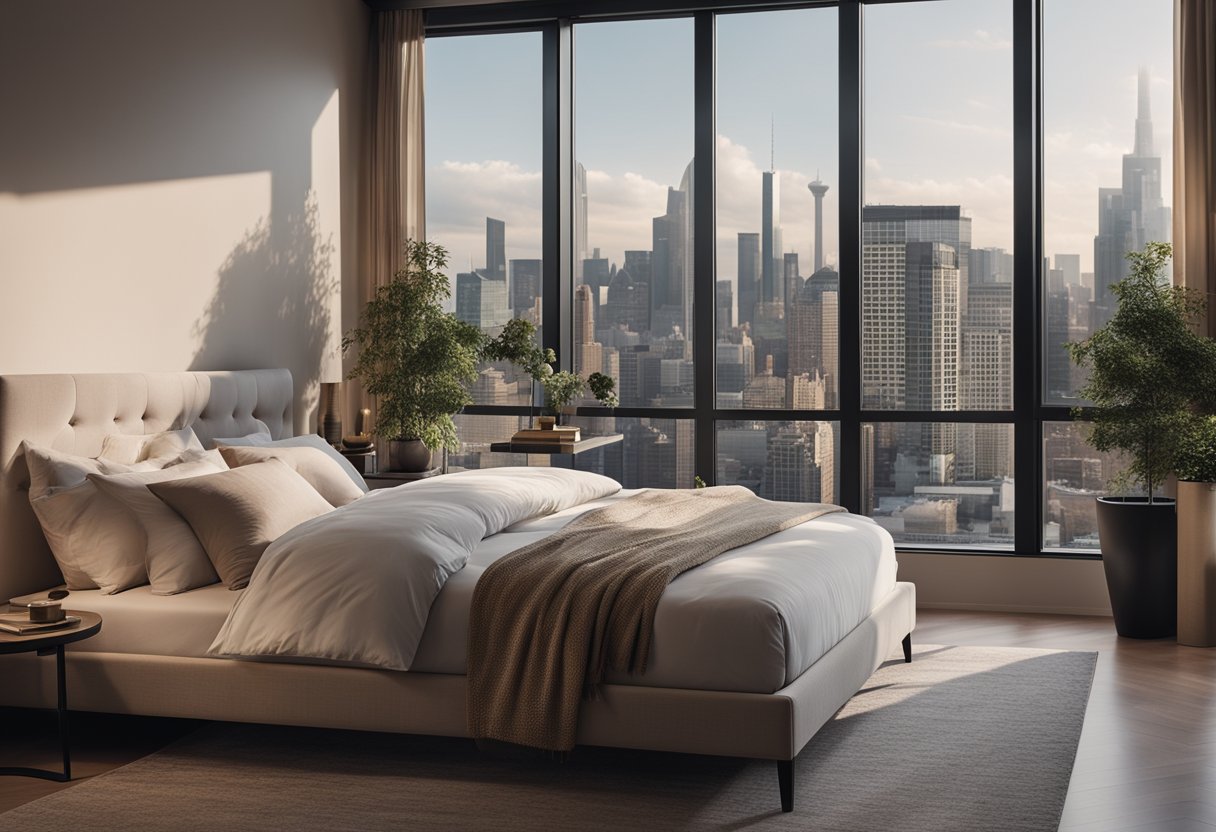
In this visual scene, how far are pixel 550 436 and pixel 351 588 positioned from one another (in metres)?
2.51

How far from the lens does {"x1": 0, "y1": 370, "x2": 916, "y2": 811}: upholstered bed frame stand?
348 cm

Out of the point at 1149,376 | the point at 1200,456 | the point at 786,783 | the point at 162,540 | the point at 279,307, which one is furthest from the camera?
the point at 279,307

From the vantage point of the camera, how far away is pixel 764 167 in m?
6.82

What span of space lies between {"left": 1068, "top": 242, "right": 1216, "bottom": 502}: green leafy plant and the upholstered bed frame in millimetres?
1601

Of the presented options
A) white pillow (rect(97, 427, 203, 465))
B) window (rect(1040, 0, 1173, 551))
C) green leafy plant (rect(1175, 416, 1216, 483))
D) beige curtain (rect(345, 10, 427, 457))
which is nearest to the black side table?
white pillow (rect(97, 427, 203, 465))

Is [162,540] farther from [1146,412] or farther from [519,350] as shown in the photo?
[1146,412]

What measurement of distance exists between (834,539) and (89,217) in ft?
9.84

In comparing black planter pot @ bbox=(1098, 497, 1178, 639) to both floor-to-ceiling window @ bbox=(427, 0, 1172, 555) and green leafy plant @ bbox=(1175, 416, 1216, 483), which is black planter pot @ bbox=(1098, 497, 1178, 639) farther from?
floor-to-ceiling window @ bbox=(427, 0, 1172, 555)

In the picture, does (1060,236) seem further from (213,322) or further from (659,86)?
(213,322)

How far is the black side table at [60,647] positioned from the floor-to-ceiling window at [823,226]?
3.43m

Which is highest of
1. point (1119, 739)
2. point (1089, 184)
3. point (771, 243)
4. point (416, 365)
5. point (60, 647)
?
point (1089, 184)

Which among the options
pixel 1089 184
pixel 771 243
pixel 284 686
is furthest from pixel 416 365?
pixel 1089 184

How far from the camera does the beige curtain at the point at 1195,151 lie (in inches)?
235

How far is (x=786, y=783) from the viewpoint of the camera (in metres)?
3.49
